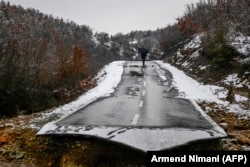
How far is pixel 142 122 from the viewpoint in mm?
11008

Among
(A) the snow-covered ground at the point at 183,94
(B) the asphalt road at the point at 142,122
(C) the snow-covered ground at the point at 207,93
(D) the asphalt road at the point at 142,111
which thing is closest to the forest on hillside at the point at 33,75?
(A) the snow-covered ground at the point at 183,94

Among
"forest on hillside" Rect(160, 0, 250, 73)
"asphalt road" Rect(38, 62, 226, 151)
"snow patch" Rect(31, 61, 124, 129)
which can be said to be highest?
"forest on hillside" Rect(160, 0, 250, 73)

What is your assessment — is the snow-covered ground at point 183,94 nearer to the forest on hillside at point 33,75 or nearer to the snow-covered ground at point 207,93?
the snow-covered ground at point 207,93

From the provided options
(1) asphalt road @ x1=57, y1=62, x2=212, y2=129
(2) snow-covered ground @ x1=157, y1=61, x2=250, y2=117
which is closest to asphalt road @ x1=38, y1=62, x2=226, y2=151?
(1) asphalt road @ x1=57, y1=62, x2=212, y2=129

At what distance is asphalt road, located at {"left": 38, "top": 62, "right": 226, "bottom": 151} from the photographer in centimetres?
863

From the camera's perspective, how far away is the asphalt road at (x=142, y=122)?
28.3 feet

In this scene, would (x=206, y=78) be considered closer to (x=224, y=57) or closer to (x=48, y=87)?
(x=224, y=57)

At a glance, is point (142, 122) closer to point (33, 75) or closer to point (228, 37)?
point (33, 75)

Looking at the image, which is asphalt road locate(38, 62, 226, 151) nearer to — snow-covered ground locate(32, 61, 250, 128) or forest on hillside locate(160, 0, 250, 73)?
snow-covered ground locate(32, 61, 250, 128)

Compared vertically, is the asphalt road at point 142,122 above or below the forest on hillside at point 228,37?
below

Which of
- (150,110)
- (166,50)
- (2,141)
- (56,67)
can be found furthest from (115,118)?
(166,50)

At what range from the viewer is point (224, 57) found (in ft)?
75.8

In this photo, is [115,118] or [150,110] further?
[150,110]

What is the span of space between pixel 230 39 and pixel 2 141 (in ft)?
56.4
